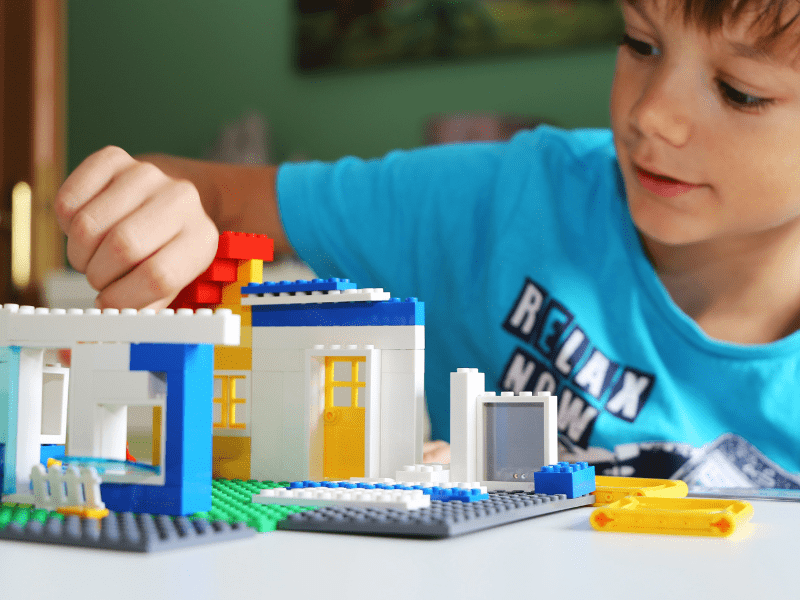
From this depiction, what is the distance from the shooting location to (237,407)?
2.07 ft

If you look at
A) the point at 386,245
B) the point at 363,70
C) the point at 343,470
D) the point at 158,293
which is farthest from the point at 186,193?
the point at 363,70

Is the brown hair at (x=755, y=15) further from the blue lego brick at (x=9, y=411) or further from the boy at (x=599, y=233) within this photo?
the blue lego brick at (x=9, y=411)

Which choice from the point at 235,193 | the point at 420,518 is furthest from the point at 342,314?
the point at 235,193

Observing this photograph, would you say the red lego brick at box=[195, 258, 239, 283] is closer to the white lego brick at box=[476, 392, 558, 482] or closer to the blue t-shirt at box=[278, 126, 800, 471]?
the white lego brick at box=[476, 392, 558, 482]

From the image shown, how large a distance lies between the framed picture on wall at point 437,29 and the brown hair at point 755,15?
139cm

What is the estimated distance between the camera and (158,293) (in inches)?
24.3

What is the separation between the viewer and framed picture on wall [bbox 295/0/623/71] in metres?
2.09

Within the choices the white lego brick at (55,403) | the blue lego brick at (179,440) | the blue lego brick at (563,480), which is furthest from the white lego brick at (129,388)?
the blue lego brick at (563,480)

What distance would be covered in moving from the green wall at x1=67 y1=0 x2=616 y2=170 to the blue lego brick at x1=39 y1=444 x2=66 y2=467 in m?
1.77

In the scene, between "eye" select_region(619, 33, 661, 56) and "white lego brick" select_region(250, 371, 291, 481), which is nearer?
"white lego brick" select_region(250, 371, 291, 481)

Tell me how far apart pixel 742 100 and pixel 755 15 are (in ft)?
0.25

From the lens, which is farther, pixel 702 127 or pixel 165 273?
pixel 702 127

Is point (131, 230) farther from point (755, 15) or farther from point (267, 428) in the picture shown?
point (755, 15)

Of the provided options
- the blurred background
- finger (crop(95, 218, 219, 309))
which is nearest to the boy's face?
finger (crop(95, 218, 219, 309))
